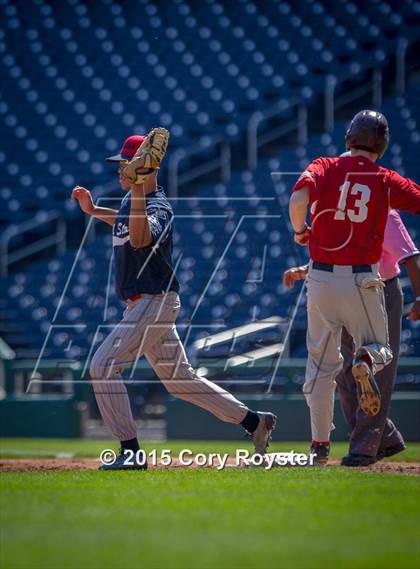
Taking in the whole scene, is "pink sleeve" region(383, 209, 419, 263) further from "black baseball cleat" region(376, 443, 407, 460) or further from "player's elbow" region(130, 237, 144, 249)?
"player's elbow" region(130, 237, 144, 249)

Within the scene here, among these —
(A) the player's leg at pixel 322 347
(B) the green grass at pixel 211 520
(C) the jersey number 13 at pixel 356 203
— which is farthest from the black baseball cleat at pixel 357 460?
(C) the jersey number 13 at pixel 356 203

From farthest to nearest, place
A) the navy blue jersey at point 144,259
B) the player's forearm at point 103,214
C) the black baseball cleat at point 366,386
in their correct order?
1. the player's forearm at point 103,214
2. the navy blue jersey at point 144,259
3. the black baseball cleat at point 366,386

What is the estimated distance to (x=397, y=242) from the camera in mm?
5570

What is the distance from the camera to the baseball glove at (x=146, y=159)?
16.9ft

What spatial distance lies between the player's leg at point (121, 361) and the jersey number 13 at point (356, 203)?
1.02m

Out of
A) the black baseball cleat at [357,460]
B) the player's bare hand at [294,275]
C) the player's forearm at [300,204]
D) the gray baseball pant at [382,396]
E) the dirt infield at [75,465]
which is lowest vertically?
the dirt infield at [75,465]

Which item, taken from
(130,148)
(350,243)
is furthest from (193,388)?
(130,148)

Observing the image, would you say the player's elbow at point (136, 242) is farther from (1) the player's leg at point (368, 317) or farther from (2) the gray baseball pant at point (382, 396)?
(2) the gray baseball pant at point (382, 396)

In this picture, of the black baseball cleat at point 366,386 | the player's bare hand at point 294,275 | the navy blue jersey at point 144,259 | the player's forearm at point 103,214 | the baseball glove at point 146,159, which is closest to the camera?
the black baseball cleat at point 366,386

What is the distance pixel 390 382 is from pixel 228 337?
201 inches

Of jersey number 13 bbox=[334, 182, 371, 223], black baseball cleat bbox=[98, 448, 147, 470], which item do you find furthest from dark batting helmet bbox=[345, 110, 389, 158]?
black baseball cleat bbox=[98, 448, 147, 470]

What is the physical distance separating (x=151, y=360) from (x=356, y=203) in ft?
4.43

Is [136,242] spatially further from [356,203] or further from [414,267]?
[414,267]

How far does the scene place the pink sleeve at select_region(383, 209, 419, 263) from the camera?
5527mm
